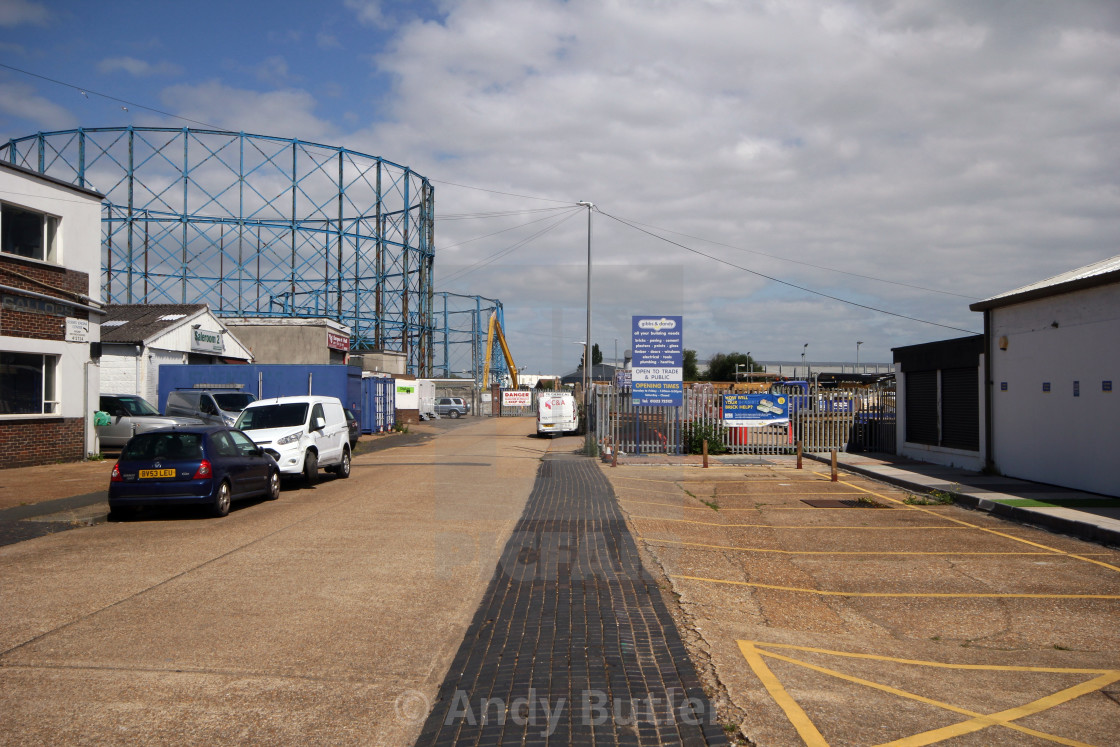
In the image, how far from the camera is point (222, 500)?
1236 cm

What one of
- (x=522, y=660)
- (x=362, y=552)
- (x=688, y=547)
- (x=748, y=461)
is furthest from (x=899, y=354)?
(x=522, y=660)

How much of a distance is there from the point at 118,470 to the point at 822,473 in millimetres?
14951

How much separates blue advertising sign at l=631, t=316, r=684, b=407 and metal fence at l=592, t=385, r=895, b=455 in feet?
4.33

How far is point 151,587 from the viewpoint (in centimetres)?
753

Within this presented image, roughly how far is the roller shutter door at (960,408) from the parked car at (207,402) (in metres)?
19.6

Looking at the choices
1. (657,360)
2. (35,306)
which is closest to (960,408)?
(657,360)

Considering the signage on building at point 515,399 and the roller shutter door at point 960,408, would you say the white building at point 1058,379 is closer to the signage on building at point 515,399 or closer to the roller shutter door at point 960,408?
the roller shutter door at point 960,408

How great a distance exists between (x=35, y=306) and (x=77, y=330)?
1374 mm

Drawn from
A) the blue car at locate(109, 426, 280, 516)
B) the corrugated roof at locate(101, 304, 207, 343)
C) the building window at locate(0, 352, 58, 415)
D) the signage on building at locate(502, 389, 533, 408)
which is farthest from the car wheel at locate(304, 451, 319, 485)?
the signage on building at locate(502, 389, 533, 408)

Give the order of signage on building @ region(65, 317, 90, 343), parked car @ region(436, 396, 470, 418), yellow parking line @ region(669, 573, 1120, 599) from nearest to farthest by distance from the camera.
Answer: yellow parking line @ region(669, 573, 1120, 599) → signage on building @ region(65, 317, 90, 343) → parked car @ region(436, 396, 470, 418)

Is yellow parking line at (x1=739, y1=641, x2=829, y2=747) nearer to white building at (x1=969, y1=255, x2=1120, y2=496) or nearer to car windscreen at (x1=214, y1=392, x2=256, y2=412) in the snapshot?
white building at (x1=969, y1=255, x2=1120, y2=496)

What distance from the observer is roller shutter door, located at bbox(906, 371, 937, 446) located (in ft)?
69.2

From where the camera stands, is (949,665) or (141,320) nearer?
(949,665)

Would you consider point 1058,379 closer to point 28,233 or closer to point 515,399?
point 28,233
